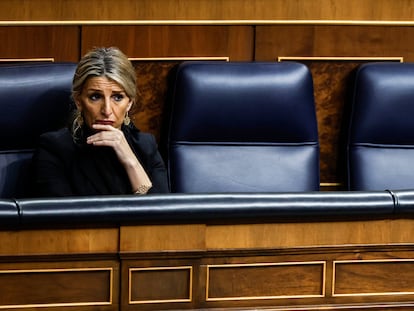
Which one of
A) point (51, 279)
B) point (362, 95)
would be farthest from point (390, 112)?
point (51, 279)

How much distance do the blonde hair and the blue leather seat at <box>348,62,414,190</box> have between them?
0.29 meters

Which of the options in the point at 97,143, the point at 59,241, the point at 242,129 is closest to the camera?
the point at 59,241

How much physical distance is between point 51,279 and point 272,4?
21.3 inches

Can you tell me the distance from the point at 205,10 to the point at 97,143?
0.27 m

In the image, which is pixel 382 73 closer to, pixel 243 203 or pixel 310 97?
pixel 310 97

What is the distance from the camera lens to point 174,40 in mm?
1263

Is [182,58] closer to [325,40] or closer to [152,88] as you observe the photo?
[152,88]

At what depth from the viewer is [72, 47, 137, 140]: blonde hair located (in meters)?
1.10

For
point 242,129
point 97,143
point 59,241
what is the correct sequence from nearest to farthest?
point 59,241, point 97,143, point 242,129

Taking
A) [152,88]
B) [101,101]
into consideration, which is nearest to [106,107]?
[101,101]

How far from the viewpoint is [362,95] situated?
1250mm

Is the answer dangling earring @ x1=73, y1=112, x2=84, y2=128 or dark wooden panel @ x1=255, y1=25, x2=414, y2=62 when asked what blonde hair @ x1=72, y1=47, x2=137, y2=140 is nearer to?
dangling earring @ x1=73, y1=112, x2=84, y2=128

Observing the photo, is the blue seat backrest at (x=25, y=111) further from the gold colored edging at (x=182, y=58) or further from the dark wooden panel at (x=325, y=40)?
the dark wooden panel at (x=325, y=40)

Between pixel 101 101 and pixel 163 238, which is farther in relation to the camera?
pixel 101 101
